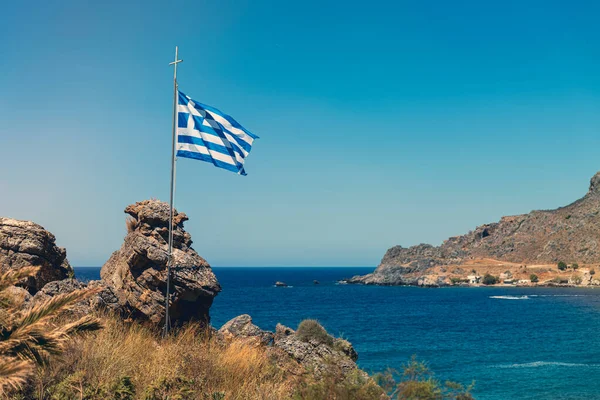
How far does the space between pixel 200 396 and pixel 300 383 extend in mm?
2148

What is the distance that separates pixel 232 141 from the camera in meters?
13.5

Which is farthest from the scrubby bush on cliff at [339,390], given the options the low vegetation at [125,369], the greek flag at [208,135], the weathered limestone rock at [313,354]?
the greek flag at [208,135]

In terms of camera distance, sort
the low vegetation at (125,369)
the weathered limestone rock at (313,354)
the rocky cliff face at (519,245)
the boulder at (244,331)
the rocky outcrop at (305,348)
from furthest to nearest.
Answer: the rocky cliff face at (519,245)
the boulder at (244,331)
the weathered limestone rock at (313,354)
the rocky outcrop at (305,348)
the low vegetation at (125,369)

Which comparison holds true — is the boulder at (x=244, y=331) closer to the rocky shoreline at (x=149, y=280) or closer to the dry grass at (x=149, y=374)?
the rocky shoreline at (x=149, y=280)

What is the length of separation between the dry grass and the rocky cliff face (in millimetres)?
138897

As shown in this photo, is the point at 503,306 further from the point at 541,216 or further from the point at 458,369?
the point at 541,216

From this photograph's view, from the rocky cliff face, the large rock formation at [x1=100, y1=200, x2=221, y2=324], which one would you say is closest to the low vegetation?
the large rock formation at [x1=100, y1=200, x2=221, y2=324]

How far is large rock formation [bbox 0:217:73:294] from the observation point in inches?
510

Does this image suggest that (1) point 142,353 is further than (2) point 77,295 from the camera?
Yes

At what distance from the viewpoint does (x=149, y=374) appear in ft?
27.3

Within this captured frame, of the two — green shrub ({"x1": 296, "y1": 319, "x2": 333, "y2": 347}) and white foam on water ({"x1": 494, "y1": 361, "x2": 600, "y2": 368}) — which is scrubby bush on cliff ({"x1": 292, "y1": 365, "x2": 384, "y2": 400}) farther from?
white foam on water ({"x1": 494, "y1": 361, "x2": 600, "y2": 368})

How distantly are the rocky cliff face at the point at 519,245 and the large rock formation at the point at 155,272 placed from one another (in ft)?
445

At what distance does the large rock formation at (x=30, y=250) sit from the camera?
13.0 m

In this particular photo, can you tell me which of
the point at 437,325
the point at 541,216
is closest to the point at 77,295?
the point at 437,325
